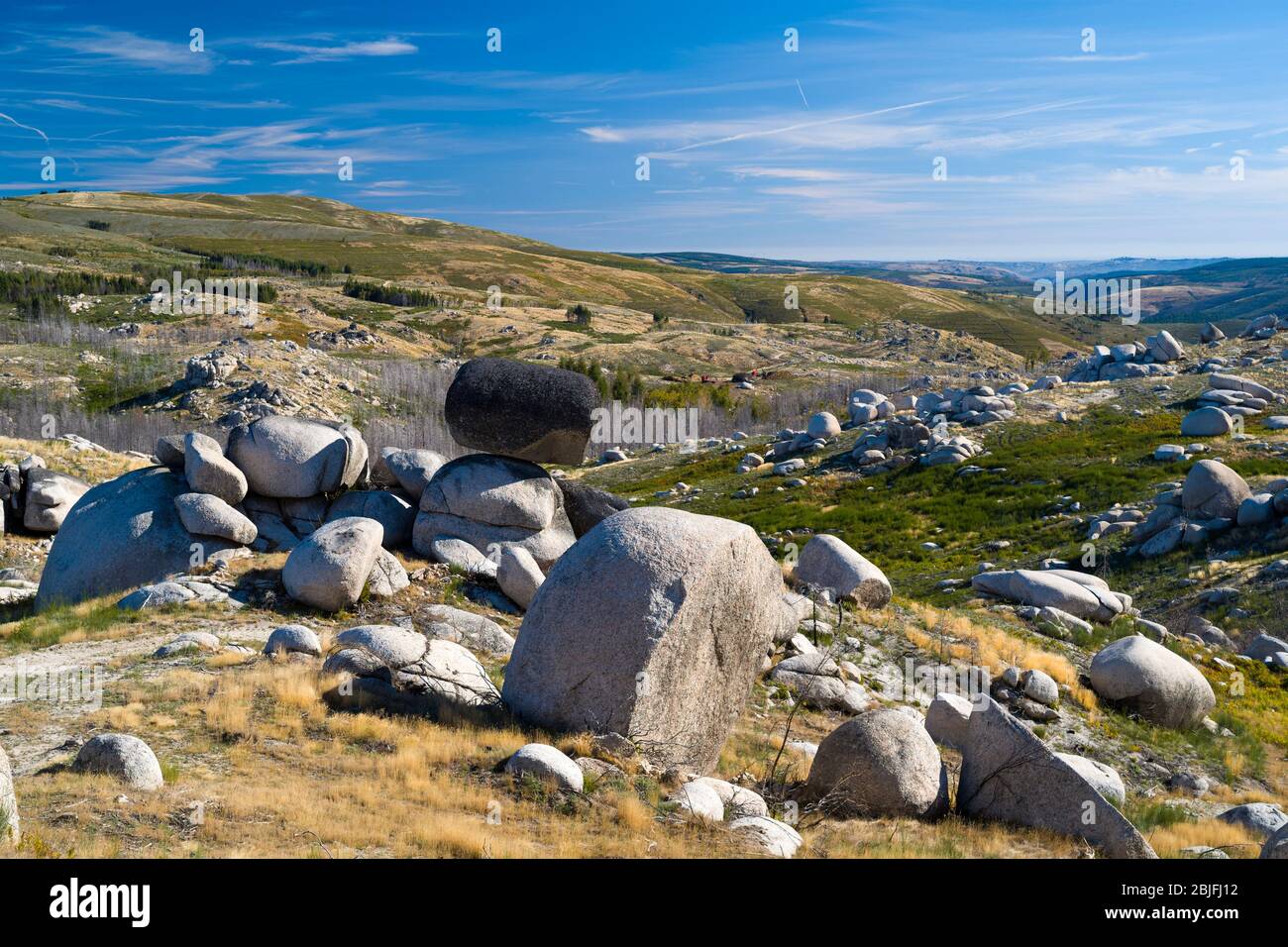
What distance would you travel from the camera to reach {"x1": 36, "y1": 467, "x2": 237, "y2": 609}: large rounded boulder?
1855cm

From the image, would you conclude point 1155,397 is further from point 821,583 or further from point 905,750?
point 905,750

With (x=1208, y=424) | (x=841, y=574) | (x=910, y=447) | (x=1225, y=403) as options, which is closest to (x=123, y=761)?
(x=841, y=574)

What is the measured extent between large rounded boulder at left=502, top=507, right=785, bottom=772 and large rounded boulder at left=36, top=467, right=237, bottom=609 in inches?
401

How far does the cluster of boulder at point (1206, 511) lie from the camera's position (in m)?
28.6

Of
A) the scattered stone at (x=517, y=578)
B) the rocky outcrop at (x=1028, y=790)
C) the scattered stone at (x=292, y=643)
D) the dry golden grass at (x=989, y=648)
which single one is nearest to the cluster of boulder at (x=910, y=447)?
the dry golden grass at (x=989, y=648)

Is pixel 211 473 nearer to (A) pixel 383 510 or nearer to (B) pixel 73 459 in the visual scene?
(A) pixel 383 510

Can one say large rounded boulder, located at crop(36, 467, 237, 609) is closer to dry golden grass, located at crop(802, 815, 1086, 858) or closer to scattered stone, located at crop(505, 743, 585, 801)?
scattered stone, located at crop(505, 743, 585, 801)

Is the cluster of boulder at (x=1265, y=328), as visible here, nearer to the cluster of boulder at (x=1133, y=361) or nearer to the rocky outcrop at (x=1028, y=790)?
the cluster of boulder at (x=1133, y=361)

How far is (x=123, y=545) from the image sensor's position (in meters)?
18.8

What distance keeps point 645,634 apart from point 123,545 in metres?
13.3

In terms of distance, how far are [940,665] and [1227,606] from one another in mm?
11255

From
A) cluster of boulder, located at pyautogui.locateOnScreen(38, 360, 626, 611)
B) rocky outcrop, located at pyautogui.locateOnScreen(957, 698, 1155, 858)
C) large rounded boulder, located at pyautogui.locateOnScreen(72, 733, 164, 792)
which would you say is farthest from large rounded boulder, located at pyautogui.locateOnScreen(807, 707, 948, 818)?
cluster of boulder, located at pyautogui.locateOnScreen(38, 360, 626, 611)

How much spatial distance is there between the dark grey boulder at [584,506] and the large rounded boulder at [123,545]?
7.04 m
